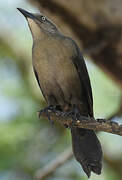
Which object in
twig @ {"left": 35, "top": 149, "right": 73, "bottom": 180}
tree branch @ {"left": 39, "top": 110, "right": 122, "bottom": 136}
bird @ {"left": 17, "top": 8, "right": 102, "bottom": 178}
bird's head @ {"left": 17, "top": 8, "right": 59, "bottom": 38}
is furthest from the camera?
twig @ {"left": 35, "top": 149, "right": 73, "bottom": 180}

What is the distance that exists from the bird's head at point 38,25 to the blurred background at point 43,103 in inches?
33.0

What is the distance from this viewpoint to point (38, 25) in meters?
7.98

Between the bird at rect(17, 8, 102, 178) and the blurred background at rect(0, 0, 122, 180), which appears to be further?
the blurred background at rect(0, 0, 122, 180)

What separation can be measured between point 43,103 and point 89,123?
12.0ft

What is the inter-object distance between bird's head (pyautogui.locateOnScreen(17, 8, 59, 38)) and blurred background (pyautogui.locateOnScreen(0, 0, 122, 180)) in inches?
33.0

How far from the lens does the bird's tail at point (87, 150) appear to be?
7141mm

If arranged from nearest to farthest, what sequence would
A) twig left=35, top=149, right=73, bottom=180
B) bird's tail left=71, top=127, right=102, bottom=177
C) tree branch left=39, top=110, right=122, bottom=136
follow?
tree branch left=39, top=110, right=122, bottom=136, bird's tail left=71, top=127, right=102, bottom=177, twig left=35, top=149, right=73, bottom=180

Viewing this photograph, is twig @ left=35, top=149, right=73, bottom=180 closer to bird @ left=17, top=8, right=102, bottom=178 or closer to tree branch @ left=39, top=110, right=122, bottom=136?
bird @ left=17, top=8, right=102, bottom=178

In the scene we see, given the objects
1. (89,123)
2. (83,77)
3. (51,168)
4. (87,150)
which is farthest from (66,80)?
(51,168)

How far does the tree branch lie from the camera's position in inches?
240

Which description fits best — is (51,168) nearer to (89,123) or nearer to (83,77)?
(83,77)

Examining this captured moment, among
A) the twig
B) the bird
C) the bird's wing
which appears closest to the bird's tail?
the bird

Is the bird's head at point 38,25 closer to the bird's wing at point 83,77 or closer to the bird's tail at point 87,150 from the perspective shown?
the bird's wing at point 83,77

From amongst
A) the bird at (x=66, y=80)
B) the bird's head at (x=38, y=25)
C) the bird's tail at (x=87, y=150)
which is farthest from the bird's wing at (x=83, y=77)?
the bird's head at (x=38, y=25)
